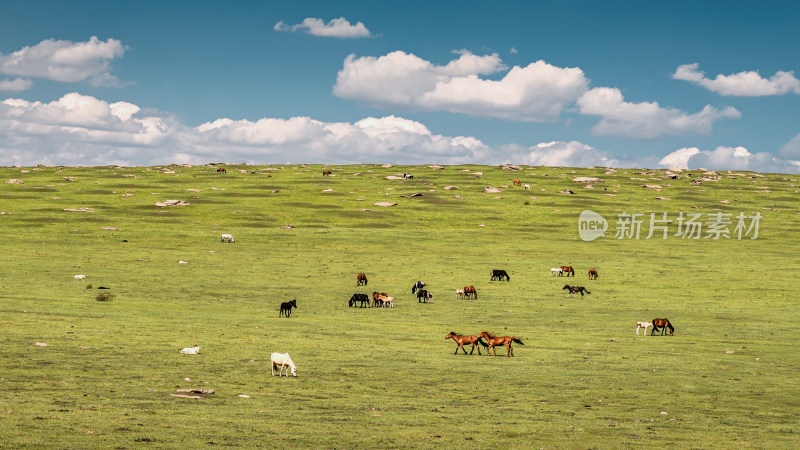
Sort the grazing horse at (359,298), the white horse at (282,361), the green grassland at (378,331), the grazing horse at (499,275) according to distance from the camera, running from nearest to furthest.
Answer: the green grassland at (378,331) < the white horse at (282,361) < the grazing horse at (359,298) < the grazing horse at (499,275)

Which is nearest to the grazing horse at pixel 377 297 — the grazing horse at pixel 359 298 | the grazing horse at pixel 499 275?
the grazing horse at pixel 359 298

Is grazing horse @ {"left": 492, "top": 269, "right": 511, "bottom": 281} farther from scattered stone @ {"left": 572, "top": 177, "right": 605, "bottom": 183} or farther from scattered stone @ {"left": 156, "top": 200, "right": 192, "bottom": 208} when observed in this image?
scattered stone @ {"left": 572, "top": 177, "right": 605, "bottom": 183}

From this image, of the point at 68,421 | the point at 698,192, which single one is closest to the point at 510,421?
the point at 68,421

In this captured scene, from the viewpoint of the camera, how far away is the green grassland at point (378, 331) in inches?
720

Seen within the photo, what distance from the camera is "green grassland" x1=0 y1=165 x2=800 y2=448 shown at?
18.3m

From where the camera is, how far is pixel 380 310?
147 ft

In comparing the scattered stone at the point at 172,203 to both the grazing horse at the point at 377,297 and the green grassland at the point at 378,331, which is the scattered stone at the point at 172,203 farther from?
the grazing horse at the point at 377,297

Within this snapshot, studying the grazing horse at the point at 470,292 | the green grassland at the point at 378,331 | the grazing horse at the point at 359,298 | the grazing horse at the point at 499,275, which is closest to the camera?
the green grassland at the point at 378,331

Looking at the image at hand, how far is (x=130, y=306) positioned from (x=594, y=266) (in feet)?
141

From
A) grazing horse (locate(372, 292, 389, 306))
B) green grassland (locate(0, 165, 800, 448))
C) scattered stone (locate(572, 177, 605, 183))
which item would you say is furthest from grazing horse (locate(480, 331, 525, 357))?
scattered stone (locate(572, 177, 605, 183))

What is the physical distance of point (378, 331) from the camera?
117 feet

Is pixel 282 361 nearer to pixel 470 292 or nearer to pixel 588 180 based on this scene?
pixel 470 292

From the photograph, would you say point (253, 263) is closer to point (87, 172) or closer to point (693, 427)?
point (693, 427)

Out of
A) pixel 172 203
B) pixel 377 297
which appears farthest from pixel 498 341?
pixel 172 203
